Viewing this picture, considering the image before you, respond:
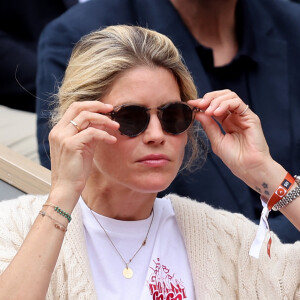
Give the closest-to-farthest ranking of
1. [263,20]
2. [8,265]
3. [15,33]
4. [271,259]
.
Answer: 1. [8,265]
2. [271,259]
3. [263,20]
4. [15,33]

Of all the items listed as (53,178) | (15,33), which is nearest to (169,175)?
(53,178)

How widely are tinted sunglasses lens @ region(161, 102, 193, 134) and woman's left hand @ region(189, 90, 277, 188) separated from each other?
10 cm

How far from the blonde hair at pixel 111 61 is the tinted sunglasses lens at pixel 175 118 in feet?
0.47

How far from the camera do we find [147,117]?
6.69 ft

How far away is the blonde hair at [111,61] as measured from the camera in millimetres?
2105

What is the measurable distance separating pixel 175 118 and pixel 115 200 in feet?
0.98

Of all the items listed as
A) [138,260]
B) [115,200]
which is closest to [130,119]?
[115,200]

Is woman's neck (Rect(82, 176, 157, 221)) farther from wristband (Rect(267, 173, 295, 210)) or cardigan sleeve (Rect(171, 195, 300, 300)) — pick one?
wristband (Rect(267, 173, 295, 210))

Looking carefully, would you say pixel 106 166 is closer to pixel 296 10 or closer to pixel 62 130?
pixel 62 130

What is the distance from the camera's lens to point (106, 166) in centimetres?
210

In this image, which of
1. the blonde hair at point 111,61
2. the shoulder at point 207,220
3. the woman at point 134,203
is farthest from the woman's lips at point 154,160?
the shoulder at point 207,220

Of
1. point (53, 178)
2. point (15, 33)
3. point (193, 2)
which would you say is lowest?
point (15, 33)

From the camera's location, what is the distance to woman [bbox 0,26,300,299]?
1.95 metres

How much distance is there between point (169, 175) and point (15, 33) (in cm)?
254
